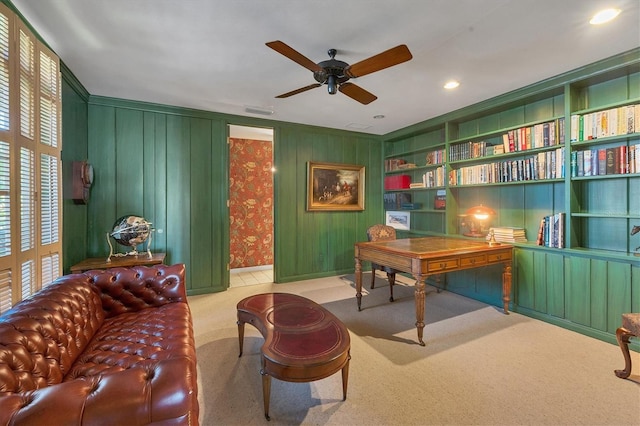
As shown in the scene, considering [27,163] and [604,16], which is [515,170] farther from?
[27,163]

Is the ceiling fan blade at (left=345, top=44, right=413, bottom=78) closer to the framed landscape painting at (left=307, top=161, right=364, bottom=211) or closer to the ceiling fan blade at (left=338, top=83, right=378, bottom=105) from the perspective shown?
the ceiling fan blade at (left=338, top=83, right=378, bottom=105)

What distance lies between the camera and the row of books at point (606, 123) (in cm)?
244

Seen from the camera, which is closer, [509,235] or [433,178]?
[509,235]

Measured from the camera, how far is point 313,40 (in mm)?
2188

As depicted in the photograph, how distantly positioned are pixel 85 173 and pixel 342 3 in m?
3.12

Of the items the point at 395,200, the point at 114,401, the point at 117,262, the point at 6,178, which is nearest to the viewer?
the point at 114,401

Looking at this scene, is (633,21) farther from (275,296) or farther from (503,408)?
(275,296)

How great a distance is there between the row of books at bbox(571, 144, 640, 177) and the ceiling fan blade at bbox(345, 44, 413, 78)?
2232 mm

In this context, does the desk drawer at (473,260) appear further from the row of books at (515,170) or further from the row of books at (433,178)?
the row of books at (433,178)

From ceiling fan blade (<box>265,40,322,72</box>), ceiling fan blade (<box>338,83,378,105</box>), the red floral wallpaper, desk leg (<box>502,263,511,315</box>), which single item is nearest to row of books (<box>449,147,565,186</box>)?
desk leg (<box>502,263,511,315</box>)

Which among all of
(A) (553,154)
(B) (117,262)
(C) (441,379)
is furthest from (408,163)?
Result: (B) (117,262)

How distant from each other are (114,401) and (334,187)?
426 centimetres

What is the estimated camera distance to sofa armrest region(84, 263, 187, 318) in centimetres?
213

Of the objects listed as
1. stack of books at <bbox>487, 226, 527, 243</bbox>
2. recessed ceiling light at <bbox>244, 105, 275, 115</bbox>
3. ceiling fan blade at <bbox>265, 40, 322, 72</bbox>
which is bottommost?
stack of books at <bbox>487, 226, 527, 243</bbox>
